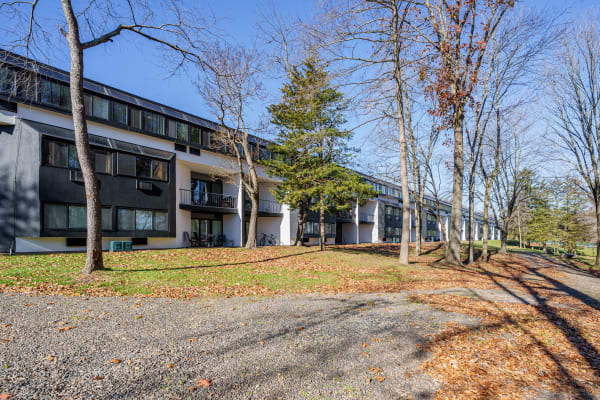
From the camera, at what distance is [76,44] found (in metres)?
9.11

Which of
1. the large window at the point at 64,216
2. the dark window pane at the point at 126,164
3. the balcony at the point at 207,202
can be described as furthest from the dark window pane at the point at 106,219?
the balcony at the point at 207,202

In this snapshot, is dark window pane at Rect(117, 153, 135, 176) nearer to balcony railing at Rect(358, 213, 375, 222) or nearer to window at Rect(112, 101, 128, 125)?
window at Rect(112, 101, 128, 125)

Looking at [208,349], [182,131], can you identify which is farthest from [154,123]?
[208,349]

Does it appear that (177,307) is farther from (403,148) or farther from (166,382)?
(403,148)

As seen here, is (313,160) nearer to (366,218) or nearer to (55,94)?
(55,94)

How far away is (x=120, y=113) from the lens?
58.8 feet

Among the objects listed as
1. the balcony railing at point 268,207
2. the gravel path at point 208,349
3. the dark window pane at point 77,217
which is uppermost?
the balcony railing at point 268,207

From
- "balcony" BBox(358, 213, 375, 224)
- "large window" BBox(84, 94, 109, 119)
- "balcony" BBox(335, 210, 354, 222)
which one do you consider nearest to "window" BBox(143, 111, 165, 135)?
"large window" BBox(84, 94, 109, 119)

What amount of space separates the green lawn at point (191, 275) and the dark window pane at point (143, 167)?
22.8ft

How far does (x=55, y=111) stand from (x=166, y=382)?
17.2 metres

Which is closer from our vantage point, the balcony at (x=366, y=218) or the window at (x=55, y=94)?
the window at (x=55, y=94)

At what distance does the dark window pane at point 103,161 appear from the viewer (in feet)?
54.3

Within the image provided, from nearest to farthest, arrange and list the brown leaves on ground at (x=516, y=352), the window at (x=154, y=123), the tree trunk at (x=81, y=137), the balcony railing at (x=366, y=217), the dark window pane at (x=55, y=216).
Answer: the brown leaves on ground at (x=516, y=352)
the tree trunk at (x=81, y=137)
the dark window pane at (x=55, y=216)
the window at (x=154, y=123)
the balcony railing at (x=366, y=217)

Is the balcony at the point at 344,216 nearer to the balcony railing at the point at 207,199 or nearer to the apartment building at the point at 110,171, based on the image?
the apartment building at the point at 110,171
